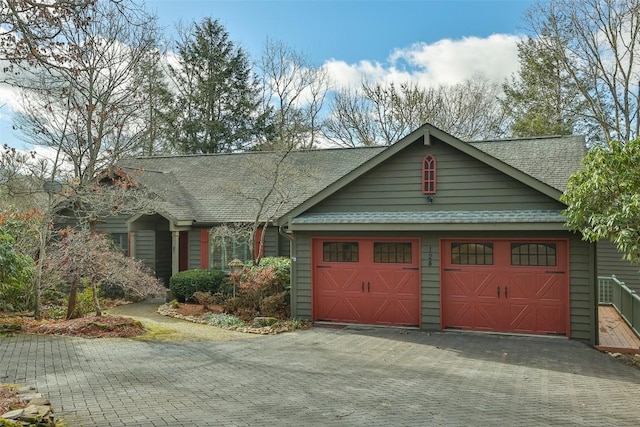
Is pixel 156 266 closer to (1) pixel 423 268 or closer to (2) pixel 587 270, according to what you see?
(1) pixel 423 268

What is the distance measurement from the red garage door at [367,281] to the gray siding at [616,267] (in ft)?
30.7

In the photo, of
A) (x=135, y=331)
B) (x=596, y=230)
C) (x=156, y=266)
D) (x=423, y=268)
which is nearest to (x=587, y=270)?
(x=596, y=230)

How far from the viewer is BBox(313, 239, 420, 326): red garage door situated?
12891 millimetres

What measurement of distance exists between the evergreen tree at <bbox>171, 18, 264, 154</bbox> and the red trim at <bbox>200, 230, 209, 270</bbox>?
18.8 meters

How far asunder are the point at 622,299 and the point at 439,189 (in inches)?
253

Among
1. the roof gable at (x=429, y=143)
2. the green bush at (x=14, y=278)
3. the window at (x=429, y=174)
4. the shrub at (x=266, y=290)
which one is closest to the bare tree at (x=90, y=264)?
the green bush at (x=14, y=278)

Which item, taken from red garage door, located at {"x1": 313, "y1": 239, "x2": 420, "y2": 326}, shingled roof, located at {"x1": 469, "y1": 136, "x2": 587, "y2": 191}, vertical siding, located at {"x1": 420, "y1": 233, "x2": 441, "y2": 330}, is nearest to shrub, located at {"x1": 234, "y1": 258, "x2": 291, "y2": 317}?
red garage door, located at {"x1": 313, "y1": 239, "x2": 420, "y2": 326}

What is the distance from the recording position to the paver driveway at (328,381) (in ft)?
20.5

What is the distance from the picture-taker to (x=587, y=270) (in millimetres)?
11422

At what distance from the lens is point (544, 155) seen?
16.8 meters

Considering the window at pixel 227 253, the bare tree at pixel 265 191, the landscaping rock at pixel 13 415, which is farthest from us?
the window at pixel 227 253

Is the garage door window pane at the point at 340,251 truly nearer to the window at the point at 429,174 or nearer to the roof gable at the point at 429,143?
the roof gable at the point at 429,143

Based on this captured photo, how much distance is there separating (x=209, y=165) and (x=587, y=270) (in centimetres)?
1643

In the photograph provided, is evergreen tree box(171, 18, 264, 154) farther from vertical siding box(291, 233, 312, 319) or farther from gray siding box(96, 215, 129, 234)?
Answer: vertical siding box(291, 233, 312, 319)
